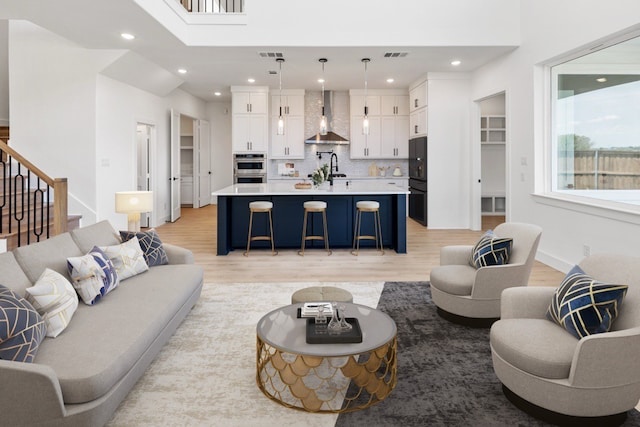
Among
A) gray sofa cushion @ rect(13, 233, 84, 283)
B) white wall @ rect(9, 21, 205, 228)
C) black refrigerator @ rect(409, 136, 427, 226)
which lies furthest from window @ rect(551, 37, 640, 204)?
white wall @ rect(9, 21, 205, 228)

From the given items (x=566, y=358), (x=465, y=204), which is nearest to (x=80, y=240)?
(x=566, y=358)

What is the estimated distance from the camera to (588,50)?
4836 millimetres

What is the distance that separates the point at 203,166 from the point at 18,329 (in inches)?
Result: 415

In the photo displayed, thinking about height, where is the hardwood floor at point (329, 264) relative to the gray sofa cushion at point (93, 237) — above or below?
below

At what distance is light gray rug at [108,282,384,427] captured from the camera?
2.23 m

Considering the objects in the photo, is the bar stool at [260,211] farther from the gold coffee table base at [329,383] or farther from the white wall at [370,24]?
the gold coffee table base at [329,383]

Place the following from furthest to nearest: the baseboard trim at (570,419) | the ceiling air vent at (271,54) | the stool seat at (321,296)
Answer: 1. the ceiling air vent at (271,54)
2. the stool seat at (321,296)
3. the baseboard trim at (570,419)

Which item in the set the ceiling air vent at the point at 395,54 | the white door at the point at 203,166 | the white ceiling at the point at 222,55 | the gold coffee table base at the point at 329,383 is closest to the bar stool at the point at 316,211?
the white ceiling at the point at 222,55

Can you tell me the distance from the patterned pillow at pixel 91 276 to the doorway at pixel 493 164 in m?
8.22

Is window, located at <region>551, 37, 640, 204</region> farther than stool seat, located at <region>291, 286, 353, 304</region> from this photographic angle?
Yes

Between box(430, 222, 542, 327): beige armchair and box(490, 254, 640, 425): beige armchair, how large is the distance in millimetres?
822

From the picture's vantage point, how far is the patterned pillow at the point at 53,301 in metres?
2.30

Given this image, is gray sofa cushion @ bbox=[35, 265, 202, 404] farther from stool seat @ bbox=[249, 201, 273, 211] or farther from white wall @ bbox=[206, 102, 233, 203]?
white wall @ bbox=[206, 102, 233, 203]

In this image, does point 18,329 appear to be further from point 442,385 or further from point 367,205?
point 367,205
